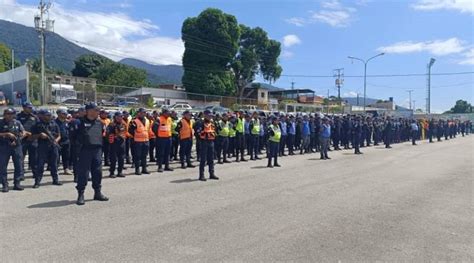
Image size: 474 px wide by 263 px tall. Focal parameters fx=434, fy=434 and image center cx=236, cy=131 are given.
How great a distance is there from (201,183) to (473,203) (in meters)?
5.92

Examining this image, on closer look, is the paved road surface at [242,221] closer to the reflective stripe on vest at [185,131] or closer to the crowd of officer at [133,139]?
the crowd of officer at [133,139]

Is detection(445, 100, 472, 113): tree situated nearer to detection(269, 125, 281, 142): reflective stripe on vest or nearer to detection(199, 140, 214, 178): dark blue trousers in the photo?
detection(269, 125, 281, 142): reflective stripe on vest

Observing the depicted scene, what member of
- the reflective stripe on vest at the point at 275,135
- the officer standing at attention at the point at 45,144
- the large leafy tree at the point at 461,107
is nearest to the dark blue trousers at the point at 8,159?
the officer standing at attention at the point at 45,144

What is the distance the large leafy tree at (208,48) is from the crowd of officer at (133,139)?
37634 mm

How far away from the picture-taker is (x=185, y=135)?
1309 centimetres

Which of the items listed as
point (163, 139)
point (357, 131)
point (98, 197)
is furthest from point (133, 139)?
point (357, 131)

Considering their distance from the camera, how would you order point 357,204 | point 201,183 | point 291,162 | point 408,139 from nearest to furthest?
point 357,204
point 201,183
point 291,162
point 408,139

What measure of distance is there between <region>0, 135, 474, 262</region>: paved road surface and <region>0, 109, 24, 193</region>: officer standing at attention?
44 cm

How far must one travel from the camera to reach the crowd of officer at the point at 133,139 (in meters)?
8.10

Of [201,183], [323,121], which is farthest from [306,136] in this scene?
[201,183]

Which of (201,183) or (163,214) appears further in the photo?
(201,183)

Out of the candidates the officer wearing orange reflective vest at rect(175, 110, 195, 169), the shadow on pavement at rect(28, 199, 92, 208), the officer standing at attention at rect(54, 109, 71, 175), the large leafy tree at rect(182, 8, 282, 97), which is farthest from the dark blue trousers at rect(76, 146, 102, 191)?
the large leafy tree at rect(182, 8, 282, 97)

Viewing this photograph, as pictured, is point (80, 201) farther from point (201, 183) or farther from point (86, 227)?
point (201, 183)

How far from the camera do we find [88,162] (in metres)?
7.88
